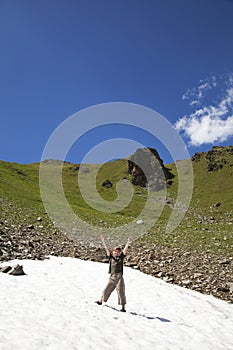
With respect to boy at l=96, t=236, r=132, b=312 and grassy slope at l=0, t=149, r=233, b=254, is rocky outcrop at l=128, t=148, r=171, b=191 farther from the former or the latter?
boy at l=96, t=236, r=132, b=312

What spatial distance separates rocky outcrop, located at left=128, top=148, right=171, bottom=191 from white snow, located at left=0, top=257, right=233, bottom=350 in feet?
299

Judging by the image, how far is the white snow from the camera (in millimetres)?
9273

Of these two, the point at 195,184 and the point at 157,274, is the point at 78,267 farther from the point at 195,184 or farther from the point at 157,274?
the point at 195,184

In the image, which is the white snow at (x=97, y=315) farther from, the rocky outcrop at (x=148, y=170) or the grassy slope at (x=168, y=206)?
the rocky outcrop at (x=148, y=170)

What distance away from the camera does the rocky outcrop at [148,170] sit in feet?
366

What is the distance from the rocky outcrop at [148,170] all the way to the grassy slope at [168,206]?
16.4 ft

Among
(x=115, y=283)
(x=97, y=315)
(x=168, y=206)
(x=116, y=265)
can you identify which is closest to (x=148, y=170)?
(x=168, y=206)

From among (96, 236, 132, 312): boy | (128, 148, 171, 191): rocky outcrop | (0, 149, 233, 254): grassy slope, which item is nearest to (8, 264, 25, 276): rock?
(96, 236, 132, 312): boy

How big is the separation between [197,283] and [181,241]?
540 inches

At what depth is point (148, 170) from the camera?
117 metres

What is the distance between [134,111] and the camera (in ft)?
111

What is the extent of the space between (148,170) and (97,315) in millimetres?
105903

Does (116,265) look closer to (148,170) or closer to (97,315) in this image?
(97,315)

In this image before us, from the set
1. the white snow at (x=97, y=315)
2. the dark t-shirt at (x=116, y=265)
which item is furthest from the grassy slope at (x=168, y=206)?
the dark t-shirt at (x=116, y=265)
